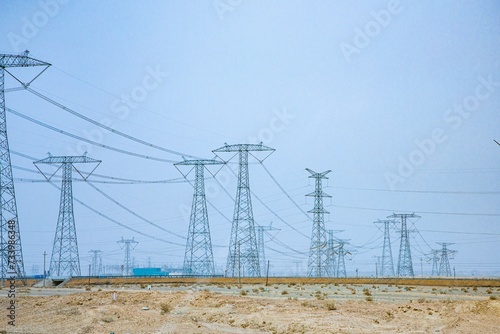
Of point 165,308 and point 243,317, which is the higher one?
point 165,308

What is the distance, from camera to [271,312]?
103ft

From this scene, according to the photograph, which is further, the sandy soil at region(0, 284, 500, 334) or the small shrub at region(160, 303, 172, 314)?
the small shrub at region(160, 303, 172, 314)

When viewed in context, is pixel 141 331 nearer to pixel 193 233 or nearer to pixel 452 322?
pixel 452 322

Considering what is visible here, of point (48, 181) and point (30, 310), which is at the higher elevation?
point (48, 181)

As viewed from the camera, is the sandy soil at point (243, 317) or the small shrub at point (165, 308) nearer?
the sandy soil at point (243, 317)

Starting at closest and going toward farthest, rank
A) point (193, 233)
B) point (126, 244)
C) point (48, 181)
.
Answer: point (48, 181) → point (193, 233) → point (126, 244)

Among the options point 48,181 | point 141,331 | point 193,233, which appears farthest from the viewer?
point 193,233

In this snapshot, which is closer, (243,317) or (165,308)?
(243,317)

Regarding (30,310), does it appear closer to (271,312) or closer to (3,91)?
(271,312)

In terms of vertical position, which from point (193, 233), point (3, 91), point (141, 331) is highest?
point (3, 91)

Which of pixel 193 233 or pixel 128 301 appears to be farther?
pixel 193 233

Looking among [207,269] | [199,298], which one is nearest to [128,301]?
[199,298]

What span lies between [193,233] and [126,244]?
343 ft

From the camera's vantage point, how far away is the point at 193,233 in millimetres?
79625
